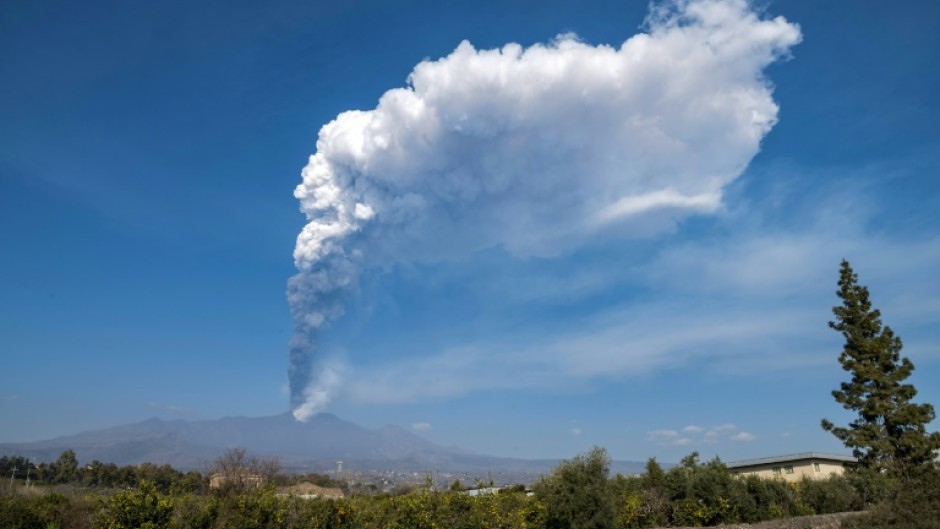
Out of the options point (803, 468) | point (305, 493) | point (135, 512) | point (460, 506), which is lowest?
point (305, 493)

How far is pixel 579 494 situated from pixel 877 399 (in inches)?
929

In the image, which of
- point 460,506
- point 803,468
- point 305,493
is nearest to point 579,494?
point 460,506

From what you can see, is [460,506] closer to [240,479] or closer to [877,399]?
[240,479]

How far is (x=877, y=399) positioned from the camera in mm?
31672

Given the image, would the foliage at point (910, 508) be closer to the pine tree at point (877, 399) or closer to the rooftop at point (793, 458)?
the pine tree at point (877, 399)

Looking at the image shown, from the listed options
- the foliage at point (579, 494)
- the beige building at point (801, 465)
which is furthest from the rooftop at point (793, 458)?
the foliage at point (579, 494)

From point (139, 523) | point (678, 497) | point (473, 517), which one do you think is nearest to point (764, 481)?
point (678, 497)

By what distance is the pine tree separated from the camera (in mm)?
30594

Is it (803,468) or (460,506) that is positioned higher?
(460,506)

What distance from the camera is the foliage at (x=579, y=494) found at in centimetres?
1733

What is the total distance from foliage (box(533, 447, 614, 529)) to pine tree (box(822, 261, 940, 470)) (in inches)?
848

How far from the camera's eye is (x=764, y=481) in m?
27.4

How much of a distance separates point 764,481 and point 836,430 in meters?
8.18

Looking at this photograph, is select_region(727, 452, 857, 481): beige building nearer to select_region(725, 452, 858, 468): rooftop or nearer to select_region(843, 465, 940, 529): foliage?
select_region(725, 452, 858, 468): rooftop
